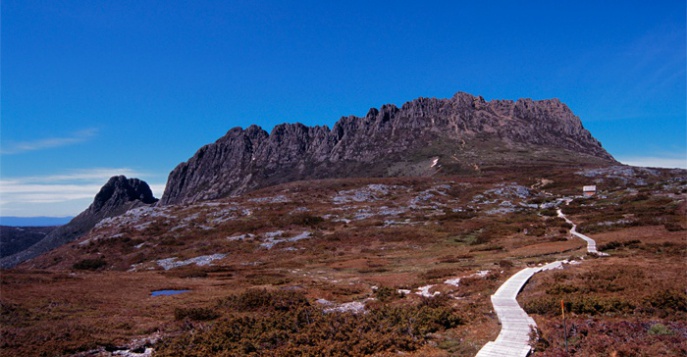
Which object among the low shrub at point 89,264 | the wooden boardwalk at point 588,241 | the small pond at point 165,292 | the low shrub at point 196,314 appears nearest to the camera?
the low shrub at point 196,314

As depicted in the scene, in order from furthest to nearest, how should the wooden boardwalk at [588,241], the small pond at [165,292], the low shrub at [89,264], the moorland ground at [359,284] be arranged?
the low shrub at [89,264], the wooden boardwalk at [588,241], the small pond at [165,292], the moorland ground at [359,284]

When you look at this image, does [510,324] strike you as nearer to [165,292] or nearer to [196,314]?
[196,314]

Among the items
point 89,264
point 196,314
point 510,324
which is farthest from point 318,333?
point 89,264

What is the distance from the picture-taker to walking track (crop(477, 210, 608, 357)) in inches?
615

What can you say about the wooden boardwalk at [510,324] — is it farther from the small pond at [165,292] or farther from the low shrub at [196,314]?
the small pond at [165,292]

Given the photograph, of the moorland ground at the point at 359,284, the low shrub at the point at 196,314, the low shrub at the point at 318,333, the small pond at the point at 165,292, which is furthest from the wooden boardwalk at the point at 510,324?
the small pond at the point at 165,292

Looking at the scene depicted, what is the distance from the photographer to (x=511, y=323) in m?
19.0

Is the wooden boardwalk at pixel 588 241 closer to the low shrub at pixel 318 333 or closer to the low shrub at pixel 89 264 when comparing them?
the low shrub at pixel 318 333

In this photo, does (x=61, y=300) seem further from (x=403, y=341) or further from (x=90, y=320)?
(x=403, y=341)

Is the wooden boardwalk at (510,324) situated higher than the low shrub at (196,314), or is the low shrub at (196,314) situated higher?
the low shrub at (196,314)

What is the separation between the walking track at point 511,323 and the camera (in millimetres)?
15625

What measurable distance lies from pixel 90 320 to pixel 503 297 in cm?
2562

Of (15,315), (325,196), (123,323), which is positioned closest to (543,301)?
(123,323)

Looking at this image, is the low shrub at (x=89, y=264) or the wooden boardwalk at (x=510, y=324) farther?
the low shrub at (x=89, y=264)
